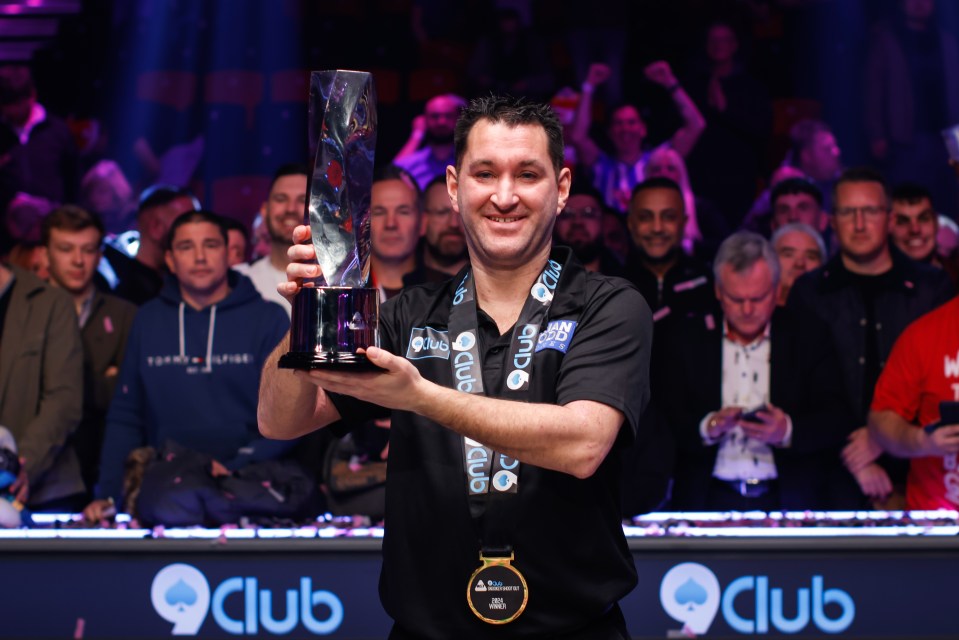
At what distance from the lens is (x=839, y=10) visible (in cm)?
627

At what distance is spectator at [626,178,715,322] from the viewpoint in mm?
5152

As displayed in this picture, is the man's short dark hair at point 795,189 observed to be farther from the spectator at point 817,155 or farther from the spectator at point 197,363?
the spectator at point 197,363

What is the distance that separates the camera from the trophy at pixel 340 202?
2.08 meters

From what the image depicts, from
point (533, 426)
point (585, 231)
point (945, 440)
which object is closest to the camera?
point (533, 426)

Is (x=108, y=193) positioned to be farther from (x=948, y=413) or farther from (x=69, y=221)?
(x=948, y=413)

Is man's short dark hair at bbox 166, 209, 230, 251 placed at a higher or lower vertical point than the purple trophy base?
higher

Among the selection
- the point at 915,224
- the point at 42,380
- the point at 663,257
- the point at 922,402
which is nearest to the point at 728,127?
the point at 915,224

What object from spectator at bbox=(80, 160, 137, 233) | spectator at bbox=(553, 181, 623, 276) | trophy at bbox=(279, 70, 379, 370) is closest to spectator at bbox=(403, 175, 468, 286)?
spectator at bbox=(553, 181, 623, 276)

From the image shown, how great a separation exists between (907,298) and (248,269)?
9.11ft

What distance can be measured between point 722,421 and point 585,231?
1.14 meters

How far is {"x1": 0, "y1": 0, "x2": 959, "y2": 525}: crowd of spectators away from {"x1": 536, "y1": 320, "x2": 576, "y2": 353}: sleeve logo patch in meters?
2.30

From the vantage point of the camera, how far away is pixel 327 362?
1.95 meters

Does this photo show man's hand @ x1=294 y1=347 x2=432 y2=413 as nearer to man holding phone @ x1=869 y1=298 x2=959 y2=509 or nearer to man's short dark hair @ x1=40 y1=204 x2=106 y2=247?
man holding phone @ x1=869 y1=298 x2=959 y2=509

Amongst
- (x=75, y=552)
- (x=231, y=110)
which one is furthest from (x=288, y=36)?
(x=75, y=552)
